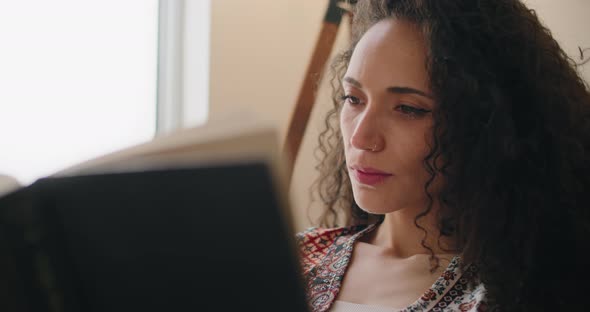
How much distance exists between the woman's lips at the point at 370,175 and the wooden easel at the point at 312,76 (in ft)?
1.36

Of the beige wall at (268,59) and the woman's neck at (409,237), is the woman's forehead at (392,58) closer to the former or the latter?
the woman's neck at (409,237)

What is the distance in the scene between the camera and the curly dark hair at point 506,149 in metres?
0.91

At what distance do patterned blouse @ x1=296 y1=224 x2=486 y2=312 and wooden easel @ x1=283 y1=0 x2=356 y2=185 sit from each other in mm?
195

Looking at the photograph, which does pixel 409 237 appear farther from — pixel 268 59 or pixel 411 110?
pixel 268 59

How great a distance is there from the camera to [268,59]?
1.68 meters

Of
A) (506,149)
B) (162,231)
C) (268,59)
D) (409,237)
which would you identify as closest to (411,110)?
(506,149)

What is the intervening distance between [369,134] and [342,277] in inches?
11.9

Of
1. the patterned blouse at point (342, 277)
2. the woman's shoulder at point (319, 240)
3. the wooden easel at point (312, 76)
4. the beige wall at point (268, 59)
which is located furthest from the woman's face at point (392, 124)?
the beige wall at point (268, 59)

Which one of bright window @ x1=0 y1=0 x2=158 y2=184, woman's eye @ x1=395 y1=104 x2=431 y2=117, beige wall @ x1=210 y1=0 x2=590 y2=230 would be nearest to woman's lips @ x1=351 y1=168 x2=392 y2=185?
woman's eye @ x1=395 y1=104 x2=431 y2=117

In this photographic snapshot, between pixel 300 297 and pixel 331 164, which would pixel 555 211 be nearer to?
pixel 331 164

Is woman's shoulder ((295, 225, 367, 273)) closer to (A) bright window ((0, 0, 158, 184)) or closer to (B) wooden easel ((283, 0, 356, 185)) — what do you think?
(B) wooden easel ((283, 0, 356, 185))

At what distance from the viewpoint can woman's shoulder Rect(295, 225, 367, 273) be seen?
1213mm

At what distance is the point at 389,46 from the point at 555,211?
1.18 ft

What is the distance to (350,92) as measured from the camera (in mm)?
1021
